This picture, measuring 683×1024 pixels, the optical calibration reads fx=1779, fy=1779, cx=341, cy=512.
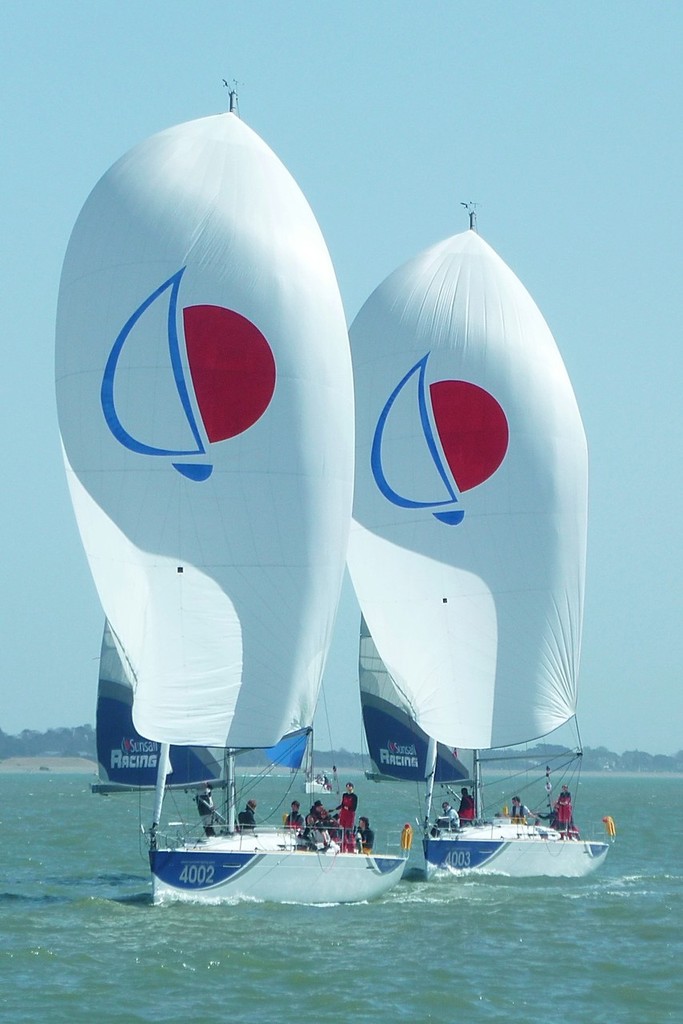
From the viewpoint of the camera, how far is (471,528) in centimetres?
3172

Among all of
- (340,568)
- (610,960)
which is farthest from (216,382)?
(610,960)

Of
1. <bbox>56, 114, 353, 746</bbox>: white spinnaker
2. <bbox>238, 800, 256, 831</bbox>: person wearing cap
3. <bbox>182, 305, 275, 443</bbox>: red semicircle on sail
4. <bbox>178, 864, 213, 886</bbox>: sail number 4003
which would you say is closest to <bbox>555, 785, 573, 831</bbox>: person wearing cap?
<bbox>56, 114, 353, 746</bbox>: white spinnaker

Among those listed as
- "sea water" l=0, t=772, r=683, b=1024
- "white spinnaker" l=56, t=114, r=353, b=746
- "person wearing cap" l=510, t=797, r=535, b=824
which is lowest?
"sea water" l=0, t=772, r=683, b=1024

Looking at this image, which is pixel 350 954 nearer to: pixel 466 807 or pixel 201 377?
pixel 201 377

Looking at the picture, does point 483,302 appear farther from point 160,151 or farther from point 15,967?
point 15,967

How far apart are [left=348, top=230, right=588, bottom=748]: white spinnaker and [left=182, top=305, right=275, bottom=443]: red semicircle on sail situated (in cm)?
675

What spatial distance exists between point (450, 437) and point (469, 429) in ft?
1.27

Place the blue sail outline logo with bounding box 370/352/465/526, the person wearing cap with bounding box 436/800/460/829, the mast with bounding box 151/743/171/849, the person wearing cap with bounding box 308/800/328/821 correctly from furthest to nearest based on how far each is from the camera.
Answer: the blue sail outline logo with bounding box 370/352/465/526 → the person wearing cap with bounding box 436/800/460/829 → the person wearing cap with bounding box 308/800/328/821 → the mast with bounding box 151/743/171/849

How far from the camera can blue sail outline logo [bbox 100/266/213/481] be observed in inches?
975

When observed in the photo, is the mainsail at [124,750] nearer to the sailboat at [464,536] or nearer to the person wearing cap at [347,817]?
the person wearing cap at [347,817]

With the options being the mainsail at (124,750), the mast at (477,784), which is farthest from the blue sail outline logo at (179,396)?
the mast at (477,784)

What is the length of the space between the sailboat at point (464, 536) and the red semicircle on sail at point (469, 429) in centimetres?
3

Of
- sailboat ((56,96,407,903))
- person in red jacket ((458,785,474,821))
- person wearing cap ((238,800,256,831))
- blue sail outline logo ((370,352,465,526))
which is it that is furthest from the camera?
blue sail outline logo ((370,352,465,526))

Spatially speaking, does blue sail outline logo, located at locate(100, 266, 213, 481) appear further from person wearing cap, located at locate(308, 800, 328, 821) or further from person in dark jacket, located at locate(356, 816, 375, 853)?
person in dark jacket, located at locate(356, 816, 375, 853)
